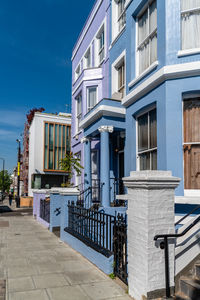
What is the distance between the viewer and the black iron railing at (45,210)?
13664 millimetres

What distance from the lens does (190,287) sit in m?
4.28

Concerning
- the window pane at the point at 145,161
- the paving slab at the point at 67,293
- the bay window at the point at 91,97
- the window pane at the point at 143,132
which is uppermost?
the bay window at the point at 91,97

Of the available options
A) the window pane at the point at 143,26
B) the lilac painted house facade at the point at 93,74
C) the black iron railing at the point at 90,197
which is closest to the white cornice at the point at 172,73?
the window pane at the point at 143,26

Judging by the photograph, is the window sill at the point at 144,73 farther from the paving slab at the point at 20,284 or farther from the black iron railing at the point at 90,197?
the paving slab at the point at 20,284

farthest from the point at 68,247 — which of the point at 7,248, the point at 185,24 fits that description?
the point at 185,24

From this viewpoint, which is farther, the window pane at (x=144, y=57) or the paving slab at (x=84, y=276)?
the window pane at (x=144, y=57)

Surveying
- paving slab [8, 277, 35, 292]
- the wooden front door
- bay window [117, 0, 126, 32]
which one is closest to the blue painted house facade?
the wooden front door

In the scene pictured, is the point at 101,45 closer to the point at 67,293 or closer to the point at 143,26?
the point at 143,26

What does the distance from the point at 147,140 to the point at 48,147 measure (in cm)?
3250

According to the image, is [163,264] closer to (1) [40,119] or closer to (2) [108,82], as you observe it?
(2) [108,82]

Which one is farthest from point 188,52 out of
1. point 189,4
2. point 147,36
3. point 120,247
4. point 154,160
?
point 120,247

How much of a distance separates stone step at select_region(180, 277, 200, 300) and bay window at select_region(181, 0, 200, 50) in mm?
5101

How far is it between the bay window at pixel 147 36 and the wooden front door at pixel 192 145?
6.48ft

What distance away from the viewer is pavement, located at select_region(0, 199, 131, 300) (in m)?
4.81
